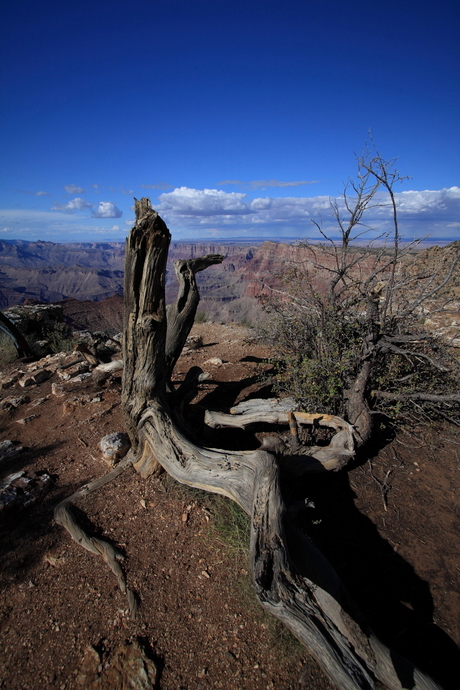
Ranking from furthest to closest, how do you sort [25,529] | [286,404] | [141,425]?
1. [286,404]
2. [141,425]
3. [25,529]

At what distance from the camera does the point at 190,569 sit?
2957 mm

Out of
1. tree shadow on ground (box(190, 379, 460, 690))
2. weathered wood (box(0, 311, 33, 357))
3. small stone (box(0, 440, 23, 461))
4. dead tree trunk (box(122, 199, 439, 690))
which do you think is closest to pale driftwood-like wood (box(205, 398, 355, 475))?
dead tree trunk (box(122, 199, 439, 690))

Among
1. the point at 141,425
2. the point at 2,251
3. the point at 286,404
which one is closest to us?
the point at 141,425

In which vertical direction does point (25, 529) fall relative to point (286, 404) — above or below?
below

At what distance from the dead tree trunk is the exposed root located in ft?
1.94

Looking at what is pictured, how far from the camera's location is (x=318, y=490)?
4.26 m

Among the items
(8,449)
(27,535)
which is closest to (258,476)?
(27,535)

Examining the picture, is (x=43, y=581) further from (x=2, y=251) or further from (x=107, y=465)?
(x=2, y=251)

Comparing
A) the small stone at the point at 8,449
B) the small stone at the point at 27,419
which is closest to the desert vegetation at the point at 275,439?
the small stone at the point at 8,449

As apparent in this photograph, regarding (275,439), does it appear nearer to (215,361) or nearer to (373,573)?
(373,573)

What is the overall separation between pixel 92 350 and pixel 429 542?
6.52 m

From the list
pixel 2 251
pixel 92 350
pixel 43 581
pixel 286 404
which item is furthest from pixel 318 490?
pixel 2 251

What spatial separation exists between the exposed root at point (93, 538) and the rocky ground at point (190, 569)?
0.06 meters

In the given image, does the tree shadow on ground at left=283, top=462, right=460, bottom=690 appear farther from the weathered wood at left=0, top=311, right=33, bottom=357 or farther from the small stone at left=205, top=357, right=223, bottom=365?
the weathered wood at left=0, top=311, right=33, bottom=357
